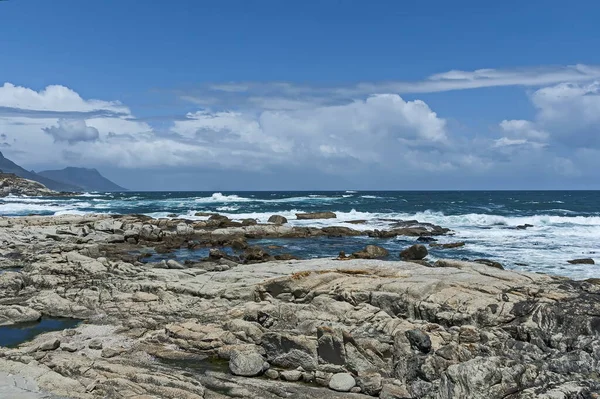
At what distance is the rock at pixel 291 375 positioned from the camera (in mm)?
10508

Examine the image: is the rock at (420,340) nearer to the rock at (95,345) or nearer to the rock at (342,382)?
the rock at (342,382)

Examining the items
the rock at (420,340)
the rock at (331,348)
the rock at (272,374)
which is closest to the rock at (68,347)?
the rock at (272,374)

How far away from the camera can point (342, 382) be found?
10.1 meters

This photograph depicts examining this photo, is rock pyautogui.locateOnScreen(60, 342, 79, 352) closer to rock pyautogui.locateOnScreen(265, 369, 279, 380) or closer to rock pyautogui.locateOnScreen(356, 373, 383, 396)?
rock pyautogui.locateOnScreen(265, 369, 279, 380)

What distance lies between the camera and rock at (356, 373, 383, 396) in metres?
9.76

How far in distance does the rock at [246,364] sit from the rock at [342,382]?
66.9 inches

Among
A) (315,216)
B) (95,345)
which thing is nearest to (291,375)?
(95,345)

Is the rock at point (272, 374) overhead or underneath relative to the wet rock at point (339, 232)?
underneath

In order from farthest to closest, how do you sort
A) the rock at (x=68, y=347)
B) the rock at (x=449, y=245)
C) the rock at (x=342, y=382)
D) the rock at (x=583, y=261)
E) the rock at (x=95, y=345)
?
the rock at (x=449, y=245) → the rock at (x=583, y=261) → the rock at (x=95, y=345) → the rock at (x=68, y=347) → the rock at (x=342, y=382)

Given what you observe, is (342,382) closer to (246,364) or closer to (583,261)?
(246,364)

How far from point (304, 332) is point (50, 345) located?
6.18 m

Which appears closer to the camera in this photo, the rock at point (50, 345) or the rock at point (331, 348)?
the rock at point (331, 348)

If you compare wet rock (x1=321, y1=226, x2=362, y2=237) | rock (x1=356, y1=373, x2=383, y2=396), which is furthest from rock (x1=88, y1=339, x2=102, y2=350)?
wet rock (x1=321, y1=226, x2=362, y2=237)

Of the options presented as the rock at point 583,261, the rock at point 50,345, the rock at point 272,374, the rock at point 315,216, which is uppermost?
the rock at point 315,216
